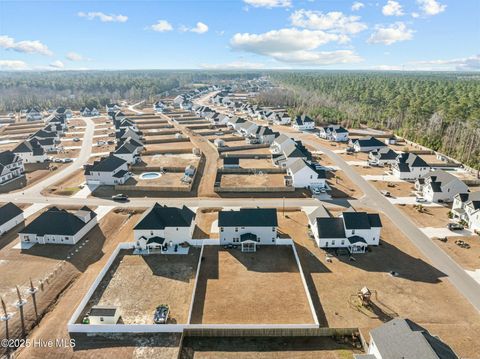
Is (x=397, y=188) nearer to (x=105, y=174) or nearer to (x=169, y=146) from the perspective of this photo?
(x=105, y=174)

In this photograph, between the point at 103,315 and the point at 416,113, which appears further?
the point at 416,113

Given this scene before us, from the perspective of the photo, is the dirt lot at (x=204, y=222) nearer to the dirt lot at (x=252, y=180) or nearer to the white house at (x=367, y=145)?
the dirt lot at (x=252, y=180)

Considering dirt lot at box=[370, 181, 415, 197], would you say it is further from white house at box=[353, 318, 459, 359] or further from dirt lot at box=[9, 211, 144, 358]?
dirt lot at box=[9, 211, 144, 358]

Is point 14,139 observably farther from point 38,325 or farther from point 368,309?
point 368,309

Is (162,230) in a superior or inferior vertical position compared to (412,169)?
inferior

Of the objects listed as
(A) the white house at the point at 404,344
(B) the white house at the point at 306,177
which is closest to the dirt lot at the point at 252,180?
(B) the white house at the point at 306,177

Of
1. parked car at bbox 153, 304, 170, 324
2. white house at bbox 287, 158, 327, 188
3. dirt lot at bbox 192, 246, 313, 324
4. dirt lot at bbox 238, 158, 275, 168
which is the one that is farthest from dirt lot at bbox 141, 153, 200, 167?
parked car at bbox 153, 304, 170, 324

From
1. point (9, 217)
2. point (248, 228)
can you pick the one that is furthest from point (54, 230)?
point (248, 228)
